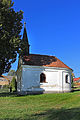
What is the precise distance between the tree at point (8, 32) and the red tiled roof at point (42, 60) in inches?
141

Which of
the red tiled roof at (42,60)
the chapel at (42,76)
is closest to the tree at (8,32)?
the chapel at (42,76)

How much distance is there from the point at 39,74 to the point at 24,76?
2767mm

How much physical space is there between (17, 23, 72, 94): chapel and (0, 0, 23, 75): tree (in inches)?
108

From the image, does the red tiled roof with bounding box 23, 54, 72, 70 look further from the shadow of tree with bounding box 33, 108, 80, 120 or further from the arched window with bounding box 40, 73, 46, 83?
the shadow of tree with bounding box 33, 108, 80, 120

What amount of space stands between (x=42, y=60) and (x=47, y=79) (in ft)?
13.0

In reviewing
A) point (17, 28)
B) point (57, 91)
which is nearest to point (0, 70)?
point (17, 28)

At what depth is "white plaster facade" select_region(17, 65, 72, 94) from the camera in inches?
907

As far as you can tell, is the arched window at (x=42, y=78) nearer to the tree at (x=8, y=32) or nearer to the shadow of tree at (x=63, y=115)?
the tree at (x=8, y=32)

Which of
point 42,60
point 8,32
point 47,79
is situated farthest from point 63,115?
point 42,60

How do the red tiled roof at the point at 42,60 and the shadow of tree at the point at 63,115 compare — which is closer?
the shadow of tree at the point at 63,115

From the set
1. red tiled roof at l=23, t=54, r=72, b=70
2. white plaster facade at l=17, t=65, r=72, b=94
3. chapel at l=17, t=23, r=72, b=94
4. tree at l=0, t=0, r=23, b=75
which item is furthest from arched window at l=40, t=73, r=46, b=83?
tree at l=0, t=0, r=23, b=75

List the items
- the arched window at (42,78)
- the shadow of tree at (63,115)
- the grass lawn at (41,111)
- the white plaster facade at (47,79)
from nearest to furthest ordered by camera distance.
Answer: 1. the shadow of tree at (63,115)
2. the grass lawn at (41,111)
3. the white plaster facade at (47,79)
4. the arched window at (42,78)

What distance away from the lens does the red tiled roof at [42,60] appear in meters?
24.3

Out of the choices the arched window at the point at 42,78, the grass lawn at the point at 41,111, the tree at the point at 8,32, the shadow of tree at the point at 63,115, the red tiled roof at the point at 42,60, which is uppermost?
the tree at the point at 8,32
